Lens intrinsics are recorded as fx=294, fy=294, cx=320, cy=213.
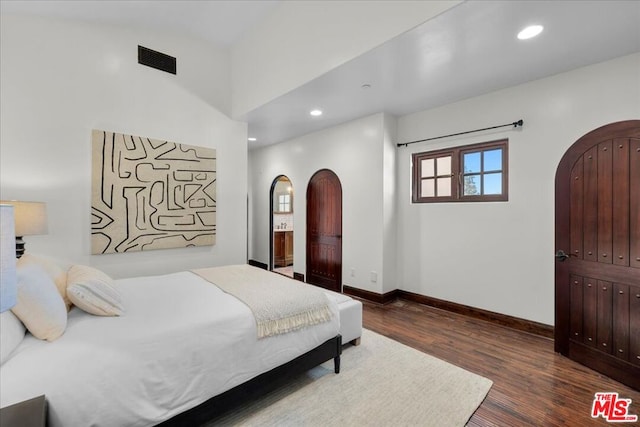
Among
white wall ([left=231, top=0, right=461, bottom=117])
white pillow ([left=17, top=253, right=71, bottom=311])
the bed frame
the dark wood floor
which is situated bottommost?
the dark wood floor

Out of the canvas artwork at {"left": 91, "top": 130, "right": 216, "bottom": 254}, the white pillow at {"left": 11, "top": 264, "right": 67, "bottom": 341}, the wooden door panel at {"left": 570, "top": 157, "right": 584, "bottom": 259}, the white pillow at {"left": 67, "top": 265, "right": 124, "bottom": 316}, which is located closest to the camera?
the white pillow at {"left": 11, "top": 264, "right": 67, "bottom": 341}

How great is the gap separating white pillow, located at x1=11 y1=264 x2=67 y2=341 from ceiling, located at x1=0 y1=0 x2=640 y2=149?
8.44 ft

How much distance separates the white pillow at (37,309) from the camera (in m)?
1.43

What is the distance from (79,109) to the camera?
114 inches

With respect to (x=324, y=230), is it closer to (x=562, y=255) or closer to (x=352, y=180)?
(x=352, y=180)

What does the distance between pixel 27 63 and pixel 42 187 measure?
1.12 meters

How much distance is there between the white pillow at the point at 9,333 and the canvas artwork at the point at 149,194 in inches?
67.4

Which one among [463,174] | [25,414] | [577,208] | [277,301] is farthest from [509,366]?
[25,414]

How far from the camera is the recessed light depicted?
83.4 inches

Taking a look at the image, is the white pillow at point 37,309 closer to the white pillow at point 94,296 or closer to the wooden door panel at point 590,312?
the white pillow at point 94,296

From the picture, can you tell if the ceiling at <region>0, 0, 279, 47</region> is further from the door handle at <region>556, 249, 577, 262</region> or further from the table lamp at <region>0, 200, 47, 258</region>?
the door handle at <region>556, 249, 577, 262</region>

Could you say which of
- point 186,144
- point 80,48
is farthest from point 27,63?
point 186,144

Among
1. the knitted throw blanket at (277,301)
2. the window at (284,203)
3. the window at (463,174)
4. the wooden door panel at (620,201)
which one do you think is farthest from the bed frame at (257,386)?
the window at (284,203)

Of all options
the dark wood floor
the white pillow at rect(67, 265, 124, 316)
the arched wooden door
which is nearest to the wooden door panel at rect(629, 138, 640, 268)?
the arched wooden door
